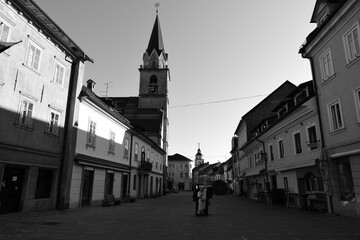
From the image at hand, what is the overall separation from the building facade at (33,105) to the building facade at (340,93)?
47.8 ft

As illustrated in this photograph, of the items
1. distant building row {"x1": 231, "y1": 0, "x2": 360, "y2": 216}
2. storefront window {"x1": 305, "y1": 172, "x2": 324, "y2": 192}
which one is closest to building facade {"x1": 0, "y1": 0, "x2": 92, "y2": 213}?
distant building row {"x1": 231, "y1": 0, "x2": 360, "y2": 216}

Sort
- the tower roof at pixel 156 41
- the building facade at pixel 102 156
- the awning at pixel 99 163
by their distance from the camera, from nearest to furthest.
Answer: the awning at pixel 99 163 < the building facade at pixel 102 156 < the tower roof at pixel 156 41

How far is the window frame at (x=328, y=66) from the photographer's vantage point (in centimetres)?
1370

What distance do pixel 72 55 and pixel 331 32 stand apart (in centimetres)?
1517

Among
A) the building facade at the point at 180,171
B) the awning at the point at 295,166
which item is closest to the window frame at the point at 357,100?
the awning at the point at 295,166

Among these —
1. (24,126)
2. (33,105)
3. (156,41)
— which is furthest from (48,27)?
(156,41)

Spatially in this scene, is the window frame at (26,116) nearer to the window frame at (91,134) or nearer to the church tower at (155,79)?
the window frame at (91,134)

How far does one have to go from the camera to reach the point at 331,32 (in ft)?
44.1

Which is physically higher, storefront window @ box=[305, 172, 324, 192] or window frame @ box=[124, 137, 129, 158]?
window frame @ box=[124, 137, 129, 158]

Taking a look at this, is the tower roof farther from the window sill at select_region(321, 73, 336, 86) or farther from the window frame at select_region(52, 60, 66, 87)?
the window sill at select_region(321, 73, 336, 86)

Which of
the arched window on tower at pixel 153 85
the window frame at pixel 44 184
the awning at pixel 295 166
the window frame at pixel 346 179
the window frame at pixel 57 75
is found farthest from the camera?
the arched window on tower at pixel 153 85

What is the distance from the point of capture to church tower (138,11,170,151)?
192 feet

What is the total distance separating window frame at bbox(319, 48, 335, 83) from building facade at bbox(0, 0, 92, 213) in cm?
1460

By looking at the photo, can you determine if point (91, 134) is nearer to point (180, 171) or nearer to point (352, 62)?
point (352, 62)
